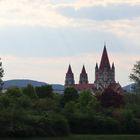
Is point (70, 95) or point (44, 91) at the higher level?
point (44, 91)

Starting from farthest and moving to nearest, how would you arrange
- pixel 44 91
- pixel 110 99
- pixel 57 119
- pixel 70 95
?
pixel 44 91 < pixel 110 99 < pixel 70 95 < pixel 57 119

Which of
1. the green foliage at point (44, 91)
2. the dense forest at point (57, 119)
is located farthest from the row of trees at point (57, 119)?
the green foliage at point (44, 91)

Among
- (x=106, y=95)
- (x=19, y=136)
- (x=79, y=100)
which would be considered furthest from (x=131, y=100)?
(x=19, y=136)

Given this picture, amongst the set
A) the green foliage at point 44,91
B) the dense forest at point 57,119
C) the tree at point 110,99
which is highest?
the green foliage at point 44,91

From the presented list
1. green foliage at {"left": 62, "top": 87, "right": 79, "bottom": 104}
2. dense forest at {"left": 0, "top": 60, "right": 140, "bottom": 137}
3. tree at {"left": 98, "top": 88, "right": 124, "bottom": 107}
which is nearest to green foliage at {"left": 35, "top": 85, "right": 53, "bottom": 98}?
green foliage at {"left": 62, "top": 87, "right": 79, "bottom": 104}

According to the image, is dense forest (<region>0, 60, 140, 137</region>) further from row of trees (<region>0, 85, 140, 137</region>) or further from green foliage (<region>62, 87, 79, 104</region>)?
green foliage (<region>62, 87, 79, 104</region>)

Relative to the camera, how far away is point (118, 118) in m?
78.4

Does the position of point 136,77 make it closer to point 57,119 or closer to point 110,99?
point 110,99

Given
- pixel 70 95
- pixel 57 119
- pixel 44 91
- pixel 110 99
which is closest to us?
pixel 57 119

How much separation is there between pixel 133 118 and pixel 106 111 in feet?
24.8

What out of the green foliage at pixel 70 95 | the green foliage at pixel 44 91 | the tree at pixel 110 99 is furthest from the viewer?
the green foliage at pixel 44 91

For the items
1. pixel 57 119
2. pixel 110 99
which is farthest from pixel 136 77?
pixel 57 119

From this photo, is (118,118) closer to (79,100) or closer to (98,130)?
(98,130)

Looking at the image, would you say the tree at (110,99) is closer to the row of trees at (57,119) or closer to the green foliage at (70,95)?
the green foliage at (70,95)
